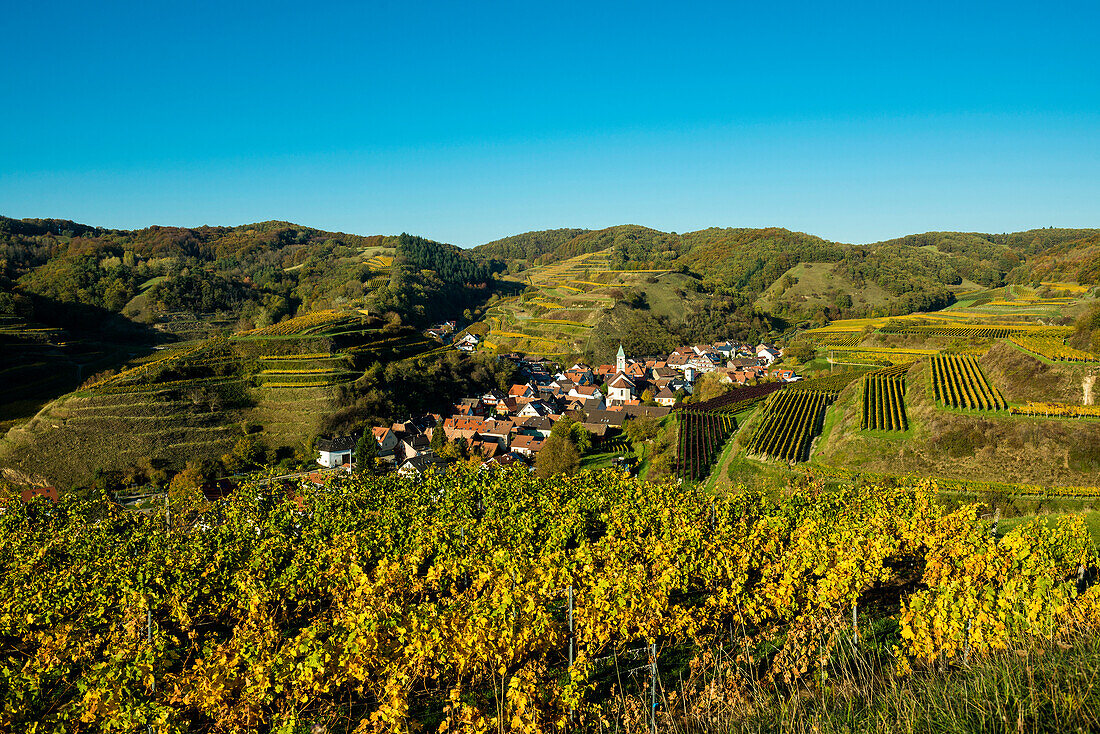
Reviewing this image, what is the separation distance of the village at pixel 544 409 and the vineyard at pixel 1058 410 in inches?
804

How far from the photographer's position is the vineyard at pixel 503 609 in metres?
8.58

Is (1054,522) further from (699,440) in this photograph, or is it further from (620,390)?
(620,390)

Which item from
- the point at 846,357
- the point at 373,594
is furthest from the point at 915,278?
the point at 373,594

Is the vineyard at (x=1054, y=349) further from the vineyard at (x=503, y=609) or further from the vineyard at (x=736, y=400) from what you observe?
the vineyard at (x=503, y=609)

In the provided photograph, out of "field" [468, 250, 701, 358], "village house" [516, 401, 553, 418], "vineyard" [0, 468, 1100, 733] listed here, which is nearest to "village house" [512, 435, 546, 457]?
"village house" [516, 401, 553, 418]

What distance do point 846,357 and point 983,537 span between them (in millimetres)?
52342

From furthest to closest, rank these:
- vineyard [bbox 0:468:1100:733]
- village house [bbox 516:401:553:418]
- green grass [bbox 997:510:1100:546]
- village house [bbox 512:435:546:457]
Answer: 1. village house [bbox 516:401:553:418]
2. village house [bbox 512:435:546:457]
3. green grass [bbox 997:510:1100:546]
4. vineyard [bbox 0:468:1100:733]

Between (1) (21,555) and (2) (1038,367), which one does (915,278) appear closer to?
(2) (1038,367)

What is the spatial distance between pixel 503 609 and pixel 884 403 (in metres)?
30.5

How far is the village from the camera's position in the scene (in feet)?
133

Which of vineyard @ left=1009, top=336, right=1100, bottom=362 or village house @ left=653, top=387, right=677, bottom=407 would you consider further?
village house @ left=653, top=387, right=677, bottom=407

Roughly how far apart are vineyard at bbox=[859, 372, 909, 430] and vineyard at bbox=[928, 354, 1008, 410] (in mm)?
1936

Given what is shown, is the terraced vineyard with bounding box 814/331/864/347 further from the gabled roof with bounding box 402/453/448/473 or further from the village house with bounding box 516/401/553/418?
the gabled roof with bounding box 402/453/448/473

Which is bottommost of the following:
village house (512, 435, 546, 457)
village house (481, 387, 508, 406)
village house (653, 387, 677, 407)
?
village house (512, 435, 546, 457)
